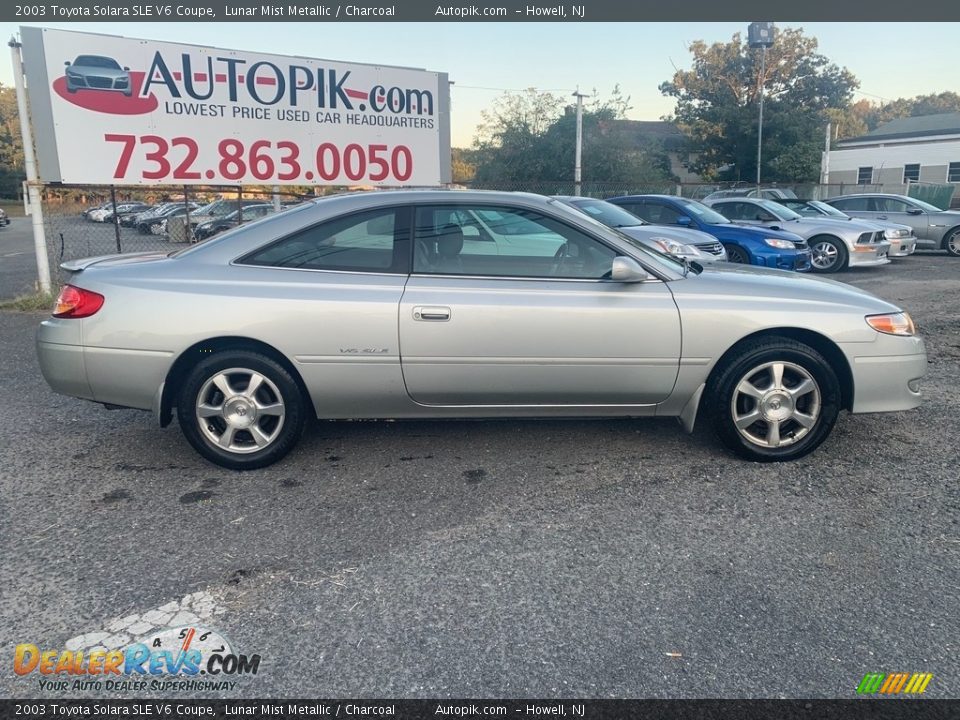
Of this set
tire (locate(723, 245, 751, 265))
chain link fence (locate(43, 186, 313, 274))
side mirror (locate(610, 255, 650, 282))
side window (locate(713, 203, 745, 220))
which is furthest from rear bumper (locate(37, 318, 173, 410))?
side window (locate(713, 203, 745, 220))

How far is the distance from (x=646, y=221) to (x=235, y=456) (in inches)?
348

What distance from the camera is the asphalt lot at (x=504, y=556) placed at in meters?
2.42

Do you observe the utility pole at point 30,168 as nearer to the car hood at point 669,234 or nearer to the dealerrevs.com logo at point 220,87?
the dealerrevs.com logo at point 220,87

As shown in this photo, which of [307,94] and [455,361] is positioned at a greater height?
[307,94]

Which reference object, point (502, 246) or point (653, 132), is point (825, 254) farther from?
point (653, 132)

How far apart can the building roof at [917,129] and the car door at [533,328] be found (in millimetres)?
45960

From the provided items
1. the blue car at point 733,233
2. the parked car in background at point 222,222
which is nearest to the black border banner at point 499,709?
the blue car at point 733,233

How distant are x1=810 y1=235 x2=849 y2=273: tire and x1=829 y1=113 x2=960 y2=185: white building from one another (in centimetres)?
2975

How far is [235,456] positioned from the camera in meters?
3.99

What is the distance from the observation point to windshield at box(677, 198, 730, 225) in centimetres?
1182

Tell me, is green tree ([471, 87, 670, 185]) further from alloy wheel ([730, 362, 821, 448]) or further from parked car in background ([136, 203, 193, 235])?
alloy wheel ([730, 362, 821, 448])

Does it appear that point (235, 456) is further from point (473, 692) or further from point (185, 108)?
point (185, 108)

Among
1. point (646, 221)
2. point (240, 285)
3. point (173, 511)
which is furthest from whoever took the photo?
point (646, 221)

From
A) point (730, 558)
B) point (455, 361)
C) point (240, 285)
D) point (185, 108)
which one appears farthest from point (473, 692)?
point (185, 108)
